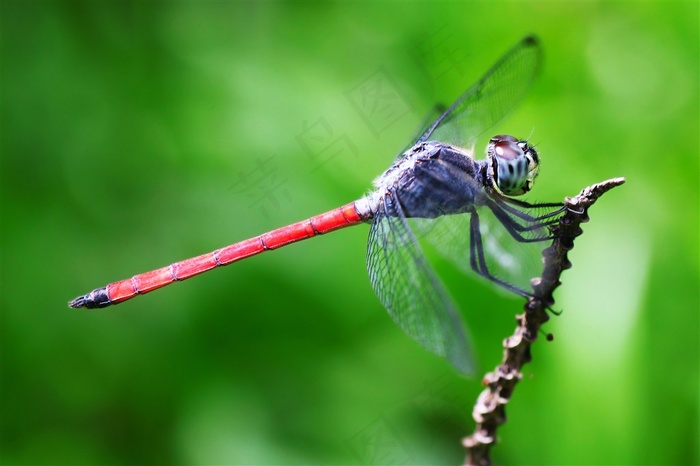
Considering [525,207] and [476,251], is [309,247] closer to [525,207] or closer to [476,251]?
[476,251]

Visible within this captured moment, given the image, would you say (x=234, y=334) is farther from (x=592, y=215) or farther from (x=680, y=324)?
(x=680, y=324)

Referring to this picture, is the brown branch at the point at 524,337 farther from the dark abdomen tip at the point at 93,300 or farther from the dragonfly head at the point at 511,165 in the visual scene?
the dark abdomen tip at the point at 93,300

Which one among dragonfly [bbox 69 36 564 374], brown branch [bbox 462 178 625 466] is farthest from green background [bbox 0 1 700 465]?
brown branch [bbox 462 178 625 466]

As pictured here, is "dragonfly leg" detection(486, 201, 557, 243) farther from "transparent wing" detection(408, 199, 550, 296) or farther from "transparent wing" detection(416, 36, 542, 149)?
"transparent wing" detection(416, 36, 542, 149)

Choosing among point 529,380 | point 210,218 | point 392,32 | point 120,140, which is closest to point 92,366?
point 210,218

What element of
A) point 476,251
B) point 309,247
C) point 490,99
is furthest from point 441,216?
point 309,247

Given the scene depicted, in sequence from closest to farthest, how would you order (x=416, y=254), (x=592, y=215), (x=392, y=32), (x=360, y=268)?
(x=416, y=254) → (x=592, y=215) → (x=360, y=268) → (x=392, y=32)
